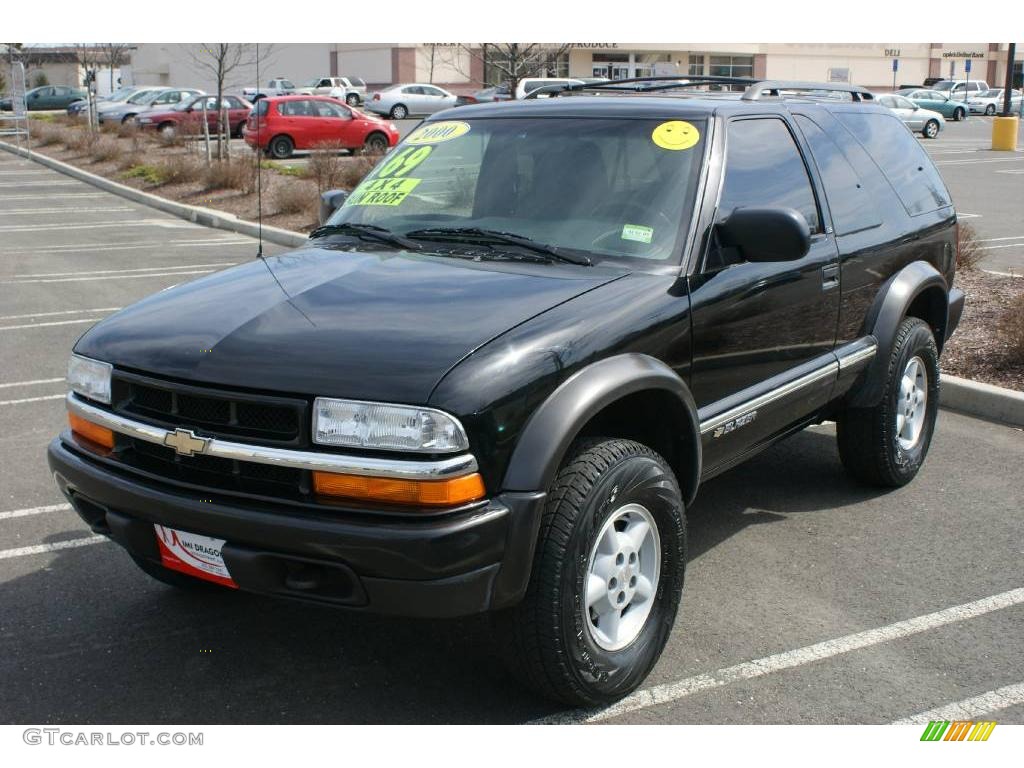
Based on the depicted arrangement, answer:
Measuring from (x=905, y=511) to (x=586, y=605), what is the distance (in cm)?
262

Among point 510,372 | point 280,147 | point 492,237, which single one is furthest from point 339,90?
point 510,372

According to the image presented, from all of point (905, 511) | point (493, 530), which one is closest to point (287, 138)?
point (905, 511)

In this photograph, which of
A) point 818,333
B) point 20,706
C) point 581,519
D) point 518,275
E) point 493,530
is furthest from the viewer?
point 818,333

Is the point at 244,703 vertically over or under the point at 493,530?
under

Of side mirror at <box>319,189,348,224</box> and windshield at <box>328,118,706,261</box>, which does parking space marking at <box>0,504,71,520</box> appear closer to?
side mirror at <box>319,189,348,224</box>

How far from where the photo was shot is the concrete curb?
49.2 feet

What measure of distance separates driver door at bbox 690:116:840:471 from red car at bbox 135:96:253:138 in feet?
95.0

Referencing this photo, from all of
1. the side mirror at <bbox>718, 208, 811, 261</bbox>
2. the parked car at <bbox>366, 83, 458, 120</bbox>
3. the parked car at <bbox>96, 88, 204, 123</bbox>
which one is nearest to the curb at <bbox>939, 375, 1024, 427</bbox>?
the side mirror at <bbox>718, 208, 811, 261</bbox>

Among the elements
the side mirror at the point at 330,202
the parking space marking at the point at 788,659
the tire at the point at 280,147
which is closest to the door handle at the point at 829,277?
the parking space marking at the point at 788,659

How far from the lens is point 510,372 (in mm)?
3211

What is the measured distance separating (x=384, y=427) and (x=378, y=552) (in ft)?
1.12

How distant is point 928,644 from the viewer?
407 centimetres

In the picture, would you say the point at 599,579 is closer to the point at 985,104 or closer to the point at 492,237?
the point at 492,237

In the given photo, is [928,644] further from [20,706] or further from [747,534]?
[20,706]
